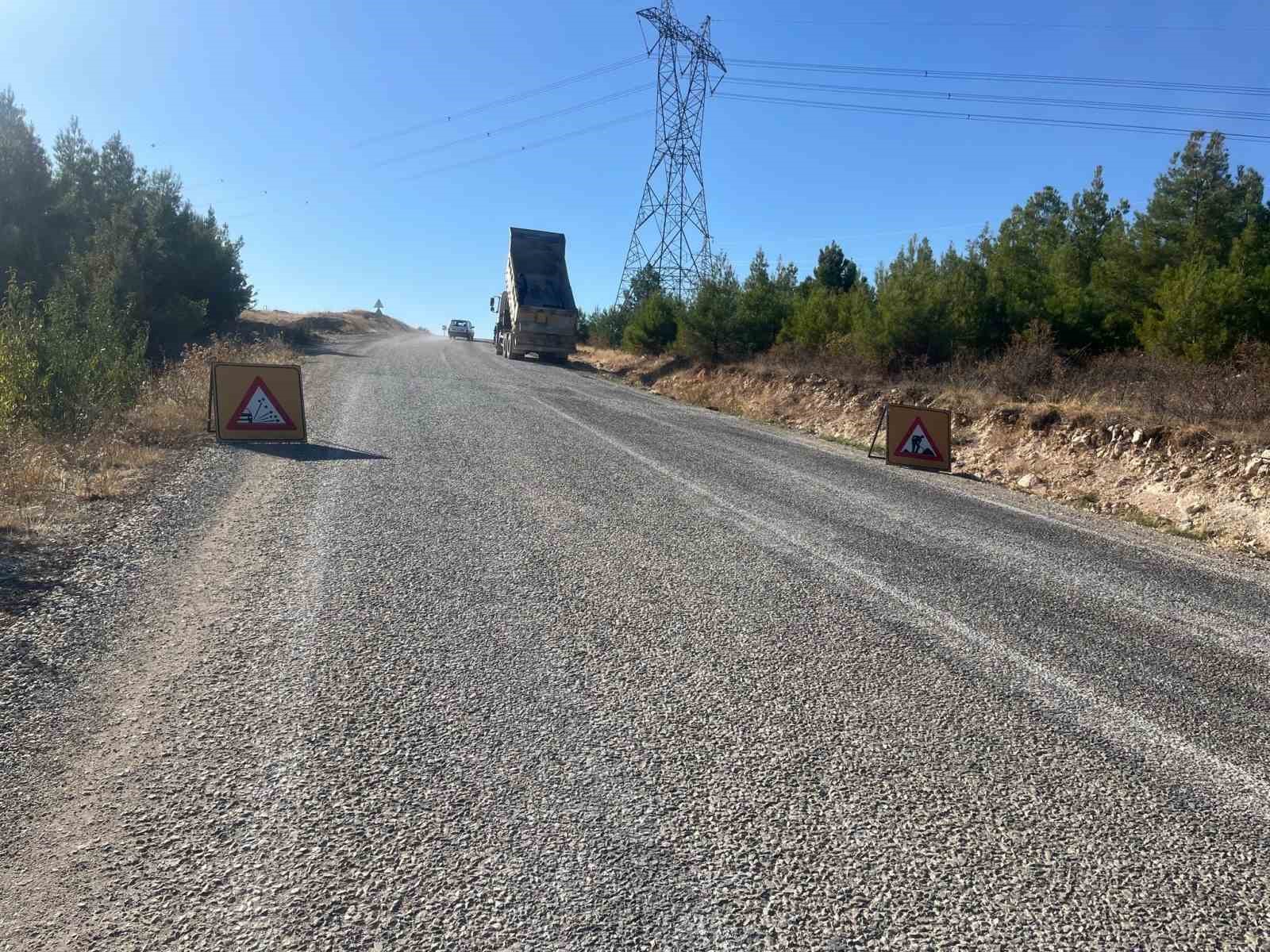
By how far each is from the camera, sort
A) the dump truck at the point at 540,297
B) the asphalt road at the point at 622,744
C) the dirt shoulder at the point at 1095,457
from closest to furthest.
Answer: the asphalt road at the point at 622,744 → the dirt shoulder at the point at 1095,457 → the dump truck at the point at 540,297

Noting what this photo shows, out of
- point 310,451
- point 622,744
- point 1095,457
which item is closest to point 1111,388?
point 1095,457

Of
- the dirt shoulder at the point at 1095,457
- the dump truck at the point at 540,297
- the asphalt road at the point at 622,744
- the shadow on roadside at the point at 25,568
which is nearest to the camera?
the asphalt road at the point at 622,744

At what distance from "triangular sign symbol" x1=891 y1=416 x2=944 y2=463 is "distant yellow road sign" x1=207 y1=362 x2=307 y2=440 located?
904 cm

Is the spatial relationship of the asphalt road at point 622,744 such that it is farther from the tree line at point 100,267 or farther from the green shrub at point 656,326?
→ the green shrub at point 656,326

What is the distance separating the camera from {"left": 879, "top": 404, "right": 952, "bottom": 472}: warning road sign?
13.7 metres

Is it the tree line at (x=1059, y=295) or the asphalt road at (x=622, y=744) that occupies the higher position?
the tree line at (x=1059, y=295)

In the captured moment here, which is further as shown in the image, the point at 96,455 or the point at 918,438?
the point at 918,438

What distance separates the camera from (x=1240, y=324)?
14.3 m

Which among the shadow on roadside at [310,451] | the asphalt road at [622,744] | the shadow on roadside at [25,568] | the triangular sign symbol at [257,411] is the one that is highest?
the triangular sign symbol at [257,411]

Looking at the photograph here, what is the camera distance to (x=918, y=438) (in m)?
13.8

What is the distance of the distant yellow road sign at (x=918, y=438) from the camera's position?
1374 cm

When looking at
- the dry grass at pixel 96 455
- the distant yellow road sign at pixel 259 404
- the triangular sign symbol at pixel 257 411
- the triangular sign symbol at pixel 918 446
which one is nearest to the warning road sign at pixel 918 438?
the triangular sign symbol at pixel 918 446

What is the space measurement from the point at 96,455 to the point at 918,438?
37.4 feet

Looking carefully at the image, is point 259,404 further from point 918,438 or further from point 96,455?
point 918,438
